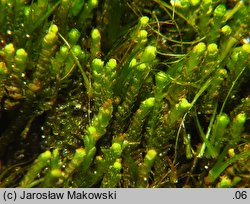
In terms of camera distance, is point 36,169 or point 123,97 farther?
point 123,97

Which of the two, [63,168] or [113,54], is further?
[113,54]

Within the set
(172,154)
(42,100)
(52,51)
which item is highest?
(52,51)

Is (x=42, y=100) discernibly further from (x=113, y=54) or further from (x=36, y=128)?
(x=113, y=54)

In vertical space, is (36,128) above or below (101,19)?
below

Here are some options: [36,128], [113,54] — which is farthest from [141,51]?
[36,128]

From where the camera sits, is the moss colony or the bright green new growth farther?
the moss colony

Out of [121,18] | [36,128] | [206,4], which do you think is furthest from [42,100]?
[206,4]

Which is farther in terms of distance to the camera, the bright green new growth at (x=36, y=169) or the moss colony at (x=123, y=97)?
the moss colony at (x=123, y=97)
